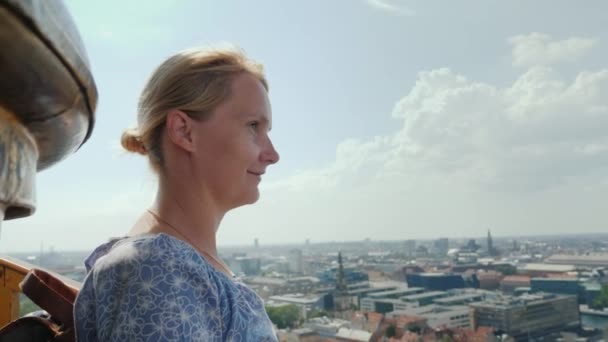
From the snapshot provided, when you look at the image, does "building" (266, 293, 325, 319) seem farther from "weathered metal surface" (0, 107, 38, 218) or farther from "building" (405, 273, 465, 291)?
"weathered metal surface" (0, 107, 38, 218)

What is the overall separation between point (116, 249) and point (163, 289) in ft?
0.15

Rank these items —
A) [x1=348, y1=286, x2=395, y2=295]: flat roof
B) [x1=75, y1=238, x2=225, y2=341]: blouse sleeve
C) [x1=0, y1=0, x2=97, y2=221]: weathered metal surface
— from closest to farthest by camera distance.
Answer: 1. [x1=0, y1=0, x2=97, y2=221]: weathered metal surface
2. [x1=75, y1=238, x2=225, y2=341]: blouse sleeve
3. [x1=348, y1=286, x2=395, y2=295]: flat roof

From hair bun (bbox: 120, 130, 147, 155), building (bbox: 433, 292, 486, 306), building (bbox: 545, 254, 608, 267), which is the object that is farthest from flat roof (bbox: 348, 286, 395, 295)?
hair bun (bbox: 120, 130, 147, 155)

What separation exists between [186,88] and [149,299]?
0.16m

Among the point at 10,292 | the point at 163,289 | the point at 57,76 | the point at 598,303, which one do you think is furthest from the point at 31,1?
the point at 598,303

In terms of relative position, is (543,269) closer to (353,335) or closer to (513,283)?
(513,283)

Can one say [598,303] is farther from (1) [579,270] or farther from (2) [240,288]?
(2) [240,288]

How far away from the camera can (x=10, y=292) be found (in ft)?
2.10

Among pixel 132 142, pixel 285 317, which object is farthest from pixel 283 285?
pixel 132 142

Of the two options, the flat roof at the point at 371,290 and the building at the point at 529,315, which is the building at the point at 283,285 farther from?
the building at the point at 529,315

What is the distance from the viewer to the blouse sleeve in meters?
0.30

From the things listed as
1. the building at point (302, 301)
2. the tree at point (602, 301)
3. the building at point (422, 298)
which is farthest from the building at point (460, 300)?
the building at point (302, 301)

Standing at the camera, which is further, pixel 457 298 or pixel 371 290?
pixel 371 290

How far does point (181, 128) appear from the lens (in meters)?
0.40
